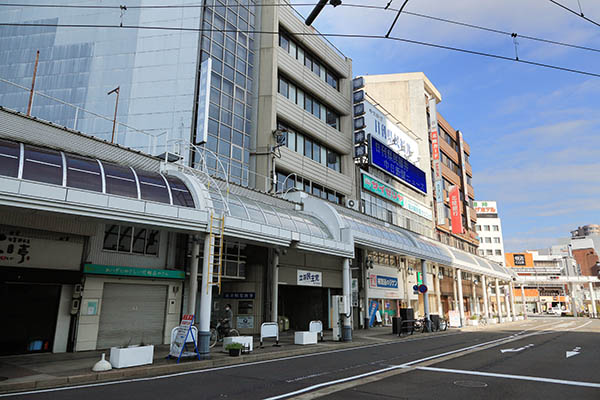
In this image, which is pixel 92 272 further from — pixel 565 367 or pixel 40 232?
pixel 565 367

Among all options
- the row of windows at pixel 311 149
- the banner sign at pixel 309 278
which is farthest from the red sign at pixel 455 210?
the banner sign at pixel 309 278

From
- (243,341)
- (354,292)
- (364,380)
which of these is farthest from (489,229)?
(364,380)

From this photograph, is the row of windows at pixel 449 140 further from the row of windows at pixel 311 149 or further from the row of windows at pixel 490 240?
the row of windows at pixel 490 240

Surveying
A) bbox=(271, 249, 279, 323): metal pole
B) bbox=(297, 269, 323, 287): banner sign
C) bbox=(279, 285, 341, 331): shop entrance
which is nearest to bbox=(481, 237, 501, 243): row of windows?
bbox=(279, 285, 341, 331): shop entrance

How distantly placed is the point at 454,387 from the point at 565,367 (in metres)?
5.84

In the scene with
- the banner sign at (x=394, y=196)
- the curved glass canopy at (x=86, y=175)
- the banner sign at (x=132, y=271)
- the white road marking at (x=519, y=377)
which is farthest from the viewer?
the banner sign at (x=394, y=196)

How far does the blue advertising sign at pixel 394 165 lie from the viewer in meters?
36.6

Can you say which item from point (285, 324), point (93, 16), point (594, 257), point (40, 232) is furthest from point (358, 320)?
point (594, 257)

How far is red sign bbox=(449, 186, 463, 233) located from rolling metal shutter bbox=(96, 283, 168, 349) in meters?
43.6

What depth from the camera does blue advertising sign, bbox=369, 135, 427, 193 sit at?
36584 mm

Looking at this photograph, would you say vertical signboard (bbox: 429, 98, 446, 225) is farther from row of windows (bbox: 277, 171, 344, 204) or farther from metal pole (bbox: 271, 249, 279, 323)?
metal pole (bbox: 271, 249, 279, 323)

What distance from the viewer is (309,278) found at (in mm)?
25969

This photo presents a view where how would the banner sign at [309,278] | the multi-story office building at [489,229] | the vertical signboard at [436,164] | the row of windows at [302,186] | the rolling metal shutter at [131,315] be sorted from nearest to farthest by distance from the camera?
1. the rolling metal shutter at [131,315]
2. the banner sign at [309,278]
3. the row of windows at [302,186]
4. the vertical signboard at [436,164]
5. the multi-story office building at [489,229]

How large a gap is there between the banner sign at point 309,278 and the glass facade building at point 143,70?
7.67 metres
